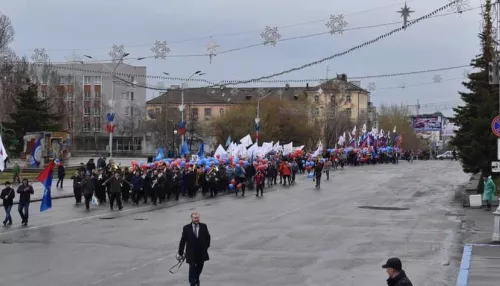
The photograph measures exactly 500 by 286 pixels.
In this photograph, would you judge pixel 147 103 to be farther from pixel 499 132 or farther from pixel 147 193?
pixel 499 132

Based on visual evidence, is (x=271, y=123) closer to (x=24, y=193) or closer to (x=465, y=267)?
(x=24, y=193)

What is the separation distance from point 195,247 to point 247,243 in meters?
5.97

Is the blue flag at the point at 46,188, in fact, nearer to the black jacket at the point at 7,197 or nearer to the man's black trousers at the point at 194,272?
the black jacket at the point at 7,197

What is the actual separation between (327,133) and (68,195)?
203ft

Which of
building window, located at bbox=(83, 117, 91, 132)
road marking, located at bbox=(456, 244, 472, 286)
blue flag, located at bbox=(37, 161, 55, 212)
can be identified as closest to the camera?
road marking, located at bbox=(456, 244, 472, 286)

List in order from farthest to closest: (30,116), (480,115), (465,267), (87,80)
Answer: (87,80) → (30,116) → (480,115) → (465,267)

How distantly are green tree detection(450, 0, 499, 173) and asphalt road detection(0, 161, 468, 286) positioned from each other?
12.3 feet

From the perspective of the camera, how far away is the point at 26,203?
20.9 metres

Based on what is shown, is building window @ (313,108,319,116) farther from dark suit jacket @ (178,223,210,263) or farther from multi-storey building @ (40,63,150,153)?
dark suit jacket @ (178,223,210,263)

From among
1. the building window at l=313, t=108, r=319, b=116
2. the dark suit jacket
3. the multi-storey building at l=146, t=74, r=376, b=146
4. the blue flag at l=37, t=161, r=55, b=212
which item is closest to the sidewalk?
the dark suit jacket

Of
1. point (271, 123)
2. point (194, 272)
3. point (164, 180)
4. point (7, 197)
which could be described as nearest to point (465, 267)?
point (194, 272)

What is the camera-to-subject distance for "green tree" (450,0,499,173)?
30.7 m

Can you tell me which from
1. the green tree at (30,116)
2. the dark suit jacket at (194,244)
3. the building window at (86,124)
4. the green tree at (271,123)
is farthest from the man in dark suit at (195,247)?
the building window at (86,124)

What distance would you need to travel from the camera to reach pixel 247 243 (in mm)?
17125
